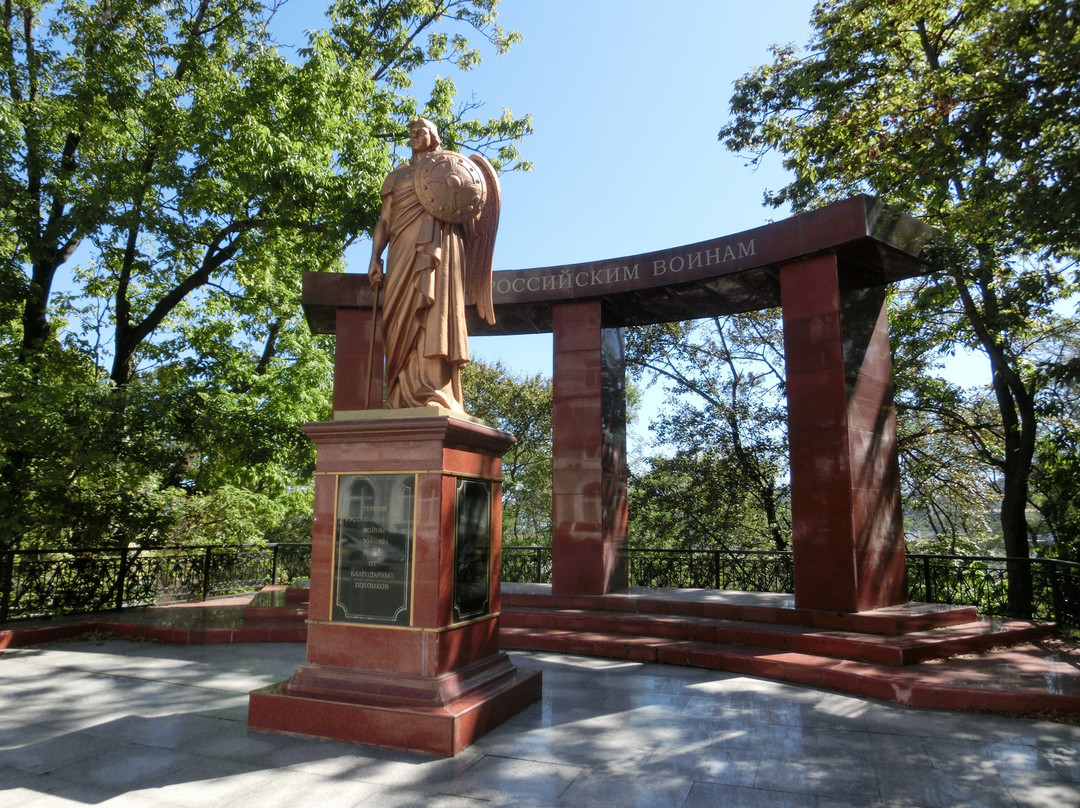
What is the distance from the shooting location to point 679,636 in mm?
8883

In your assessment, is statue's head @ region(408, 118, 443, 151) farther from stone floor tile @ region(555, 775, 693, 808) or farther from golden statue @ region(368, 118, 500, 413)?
stone floor tile @ region(555, 775, 693, 808)

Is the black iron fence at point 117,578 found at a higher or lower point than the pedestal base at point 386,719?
Answer: higher

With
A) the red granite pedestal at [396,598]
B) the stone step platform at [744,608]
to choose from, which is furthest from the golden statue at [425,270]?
the stone step platform at [744,608]

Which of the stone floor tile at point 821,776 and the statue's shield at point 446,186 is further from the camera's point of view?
the statue's shield at point 446,186

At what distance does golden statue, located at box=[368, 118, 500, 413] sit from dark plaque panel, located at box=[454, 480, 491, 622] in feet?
2.79

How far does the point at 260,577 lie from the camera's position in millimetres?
15242

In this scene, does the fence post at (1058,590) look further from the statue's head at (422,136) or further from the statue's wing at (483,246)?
the statue's head at (422,136)

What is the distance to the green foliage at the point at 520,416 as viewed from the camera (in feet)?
82.2

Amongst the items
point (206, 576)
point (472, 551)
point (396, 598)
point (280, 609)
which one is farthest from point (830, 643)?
point (206, 576)

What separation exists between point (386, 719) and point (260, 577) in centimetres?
1163

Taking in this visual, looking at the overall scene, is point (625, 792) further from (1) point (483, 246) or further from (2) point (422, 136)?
(2) point (422, 136)

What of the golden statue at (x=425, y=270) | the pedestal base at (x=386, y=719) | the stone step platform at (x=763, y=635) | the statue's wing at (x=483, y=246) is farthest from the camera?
the stone step platform at (x=763, y=635)

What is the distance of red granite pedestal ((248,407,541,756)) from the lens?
16.7ft

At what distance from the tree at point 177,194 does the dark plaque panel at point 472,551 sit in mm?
9073
